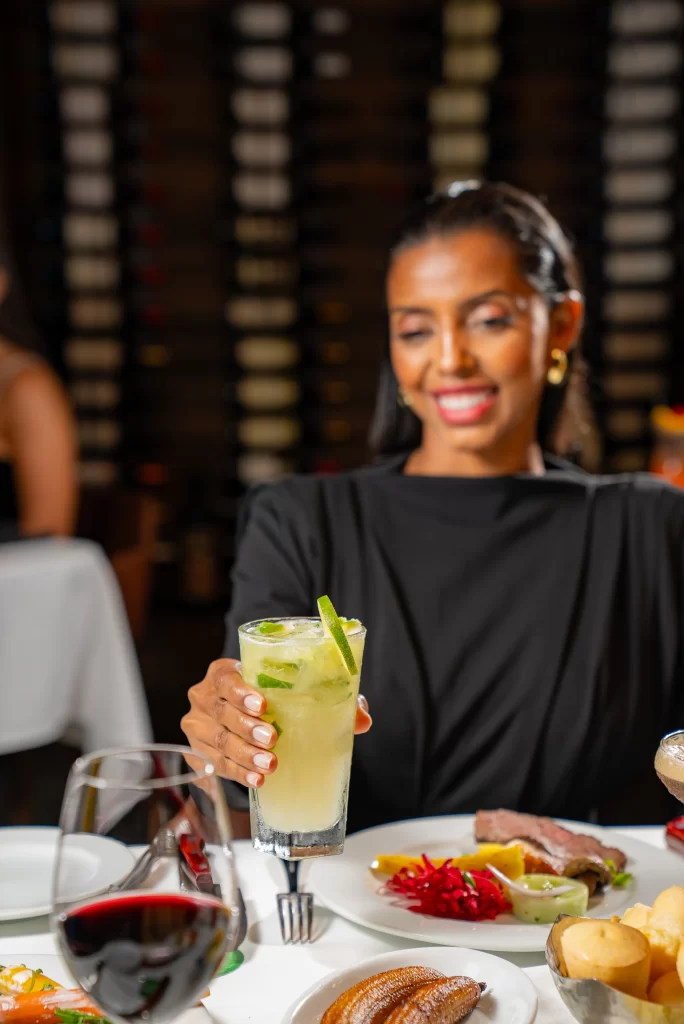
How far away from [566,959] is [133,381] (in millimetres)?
5955

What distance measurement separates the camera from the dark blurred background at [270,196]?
6.07 m

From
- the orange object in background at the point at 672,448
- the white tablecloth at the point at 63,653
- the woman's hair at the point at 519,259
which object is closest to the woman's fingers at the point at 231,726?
the woman's hair at the point at 519,259

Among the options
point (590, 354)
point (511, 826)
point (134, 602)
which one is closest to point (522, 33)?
point (590, 354)

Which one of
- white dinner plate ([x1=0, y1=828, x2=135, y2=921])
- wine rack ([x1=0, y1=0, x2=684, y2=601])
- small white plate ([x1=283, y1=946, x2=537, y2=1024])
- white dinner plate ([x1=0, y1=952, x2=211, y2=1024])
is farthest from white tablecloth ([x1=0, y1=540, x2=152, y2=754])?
wine rack ([x1=0, y1=0, x2=684, y2=601])

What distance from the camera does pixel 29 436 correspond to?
3.94m

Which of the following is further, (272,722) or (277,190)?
(277,190)

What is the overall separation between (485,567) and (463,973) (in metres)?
0.94

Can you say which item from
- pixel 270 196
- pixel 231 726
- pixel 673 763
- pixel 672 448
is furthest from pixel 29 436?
pixel 673 763

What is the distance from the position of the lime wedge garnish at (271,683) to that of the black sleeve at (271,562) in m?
0.64

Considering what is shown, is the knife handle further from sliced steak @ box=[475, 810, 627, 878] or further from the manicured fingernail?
sliced steak @ box=[475, 810, 627, 878]

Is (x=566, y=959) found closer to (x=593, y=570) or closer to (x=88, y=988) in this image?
(x=88, y=988)

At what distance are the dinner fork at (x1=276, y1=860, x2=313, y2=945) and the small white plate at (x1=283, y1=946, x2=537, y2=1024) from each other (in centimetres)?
13

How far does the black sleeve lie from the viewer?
5.46 ft

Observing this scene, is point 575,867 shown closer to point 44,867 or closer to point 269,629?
point 269,629
